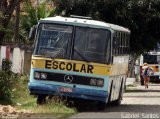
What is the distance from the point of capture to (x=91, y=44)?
1877cm

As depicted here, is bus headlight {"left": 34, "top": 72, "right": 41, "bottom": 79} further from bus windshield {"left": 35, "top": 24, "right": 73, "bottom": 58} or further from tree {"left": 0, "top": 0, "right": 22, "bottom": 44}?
tree {"left": 0, "top": 0, "right": 22, "bottom": 44}

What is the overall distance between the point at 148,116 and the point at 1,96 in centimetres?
524

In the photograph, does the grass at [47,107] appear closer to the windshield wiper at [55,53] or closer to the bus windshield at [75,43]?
the windshield wiper at [55,53]

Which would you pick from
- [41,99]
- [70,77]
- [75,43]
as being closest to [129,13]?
[75,43]

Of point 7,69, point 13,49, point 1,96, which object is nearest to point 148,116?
point 1,96

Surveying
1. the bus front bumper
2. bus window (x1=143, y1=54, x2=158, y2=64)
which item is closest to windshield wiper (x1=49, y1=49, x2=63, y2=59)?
the bus front bumper

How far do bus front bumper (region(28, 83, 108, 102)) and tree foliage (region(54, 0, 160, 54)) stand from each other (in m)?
15.2

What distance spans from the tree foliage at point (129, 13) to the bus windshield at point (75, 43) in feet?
47.7

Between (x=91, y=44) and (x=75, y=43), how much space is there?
1.67 feet

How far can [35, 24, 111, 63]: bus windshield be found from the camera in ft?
61.2

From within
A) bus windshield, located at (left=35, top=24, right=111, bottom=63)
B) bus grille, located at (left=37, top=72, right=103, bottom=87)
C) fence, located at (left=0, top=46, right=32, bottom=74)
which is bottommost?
fence, located at (left=0, top=46, right=32, bottom=74)

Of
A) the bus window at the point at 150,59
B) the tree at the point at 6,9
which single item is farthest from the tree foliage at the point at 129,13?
the bus window at the point at 150,59

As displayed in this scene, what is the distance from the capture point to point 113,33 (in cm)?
1916

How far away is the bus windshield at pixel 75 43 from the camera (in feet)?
61.2
